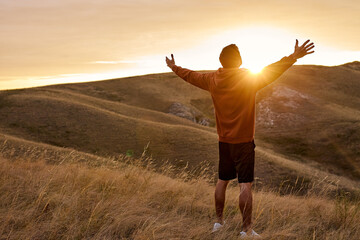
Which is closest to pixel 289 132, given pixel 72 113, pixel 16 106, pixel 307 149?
pixel 307 149

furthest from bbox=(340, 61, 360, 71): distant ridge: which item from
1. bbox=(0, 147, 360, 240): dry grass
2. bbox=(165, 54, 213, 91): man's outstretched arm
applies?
bbox=(165, 54, 213, 91): man's outstretched arm

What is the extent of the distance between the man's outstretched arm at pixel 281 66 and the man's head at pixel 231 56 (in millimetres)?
411

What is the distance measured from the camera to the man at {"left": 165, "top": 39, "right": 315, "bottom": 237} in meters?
4.48

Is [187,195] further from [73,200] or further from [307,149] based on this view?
[307,149]

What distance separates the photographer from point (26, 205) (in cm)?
480

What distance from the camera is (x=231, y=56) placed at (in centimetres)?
472

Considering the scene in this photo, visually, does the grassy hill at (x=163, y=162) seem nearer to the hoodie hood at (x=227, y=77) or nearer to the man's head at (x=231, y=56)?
the hoodie hood at (x=227, y=77)

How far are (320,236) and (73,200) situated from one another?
11.3 ft

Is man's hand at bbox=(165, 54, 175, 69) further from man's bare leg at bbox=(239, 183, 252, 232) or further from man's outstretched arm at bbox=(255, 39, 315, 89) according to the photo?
man's bare leg at bbox=(239, 183, 252, 232)

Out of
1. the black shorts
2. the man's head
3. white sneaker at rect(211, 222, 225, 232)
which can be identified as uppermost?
the man's head

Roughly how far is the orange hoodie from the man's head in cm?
9

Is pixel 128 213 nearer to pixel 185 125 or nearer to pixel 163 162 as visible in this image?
pixel 163 162

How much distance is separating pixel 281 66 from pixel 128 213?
2.85 metres

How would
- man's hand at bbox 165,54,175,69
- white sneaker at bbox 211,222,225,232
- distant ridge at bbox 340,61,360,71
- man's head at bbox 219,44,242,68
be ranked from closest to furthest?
white sneaker at bbox 211,222,225,232 < man's head at bbox 219,44,242,68 < man's hand at bbox 165,54,175,69 < distant ridge at bbox 340,61,360,71
